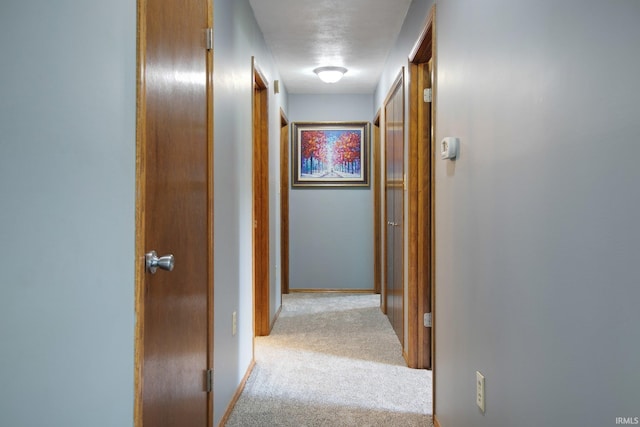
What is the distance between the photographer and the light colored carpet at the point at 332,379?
2.44 m

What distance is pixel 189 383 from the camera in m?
1.80

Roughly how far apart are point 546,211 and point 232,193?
1.72 meters

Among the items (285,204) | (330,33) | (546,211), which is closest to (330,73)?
(330,33)

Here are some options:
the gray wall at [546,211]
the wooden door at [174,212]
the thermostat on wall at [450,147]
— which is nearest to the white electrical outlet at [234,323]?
the wooden door at [174,212]

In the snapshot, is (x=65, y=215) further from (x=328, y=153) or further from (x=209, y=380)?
(x=328, y=153)

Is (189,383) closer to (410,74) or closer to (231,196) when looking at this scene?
(231,196)

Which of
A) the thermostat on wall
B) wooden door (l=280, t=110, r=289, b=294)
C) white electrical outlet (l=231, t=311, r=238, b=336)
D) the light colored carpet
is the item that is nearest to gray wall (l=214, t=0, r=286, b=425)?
white electrical outlet (l=231, t=311, r=238, b=336)

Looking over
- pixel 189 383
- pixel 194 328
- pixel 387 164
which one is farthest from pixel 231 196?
pixel 387 164

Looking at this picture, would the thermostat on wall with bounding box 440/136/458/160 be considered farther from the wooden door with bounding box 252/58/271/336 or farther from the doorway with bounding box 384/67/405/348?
the wooden door with bounding box 252/58/271/336

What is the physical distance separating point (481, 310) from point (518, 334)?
1.06 feet

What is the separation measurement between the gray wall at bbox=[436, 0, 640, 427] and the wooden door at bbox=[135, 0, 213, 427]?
990 millimetres

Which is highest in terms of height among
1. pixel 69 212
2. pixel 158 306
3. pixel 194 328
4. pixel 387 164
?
pixel 387 164

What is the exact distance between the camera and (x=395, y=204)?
4.01m

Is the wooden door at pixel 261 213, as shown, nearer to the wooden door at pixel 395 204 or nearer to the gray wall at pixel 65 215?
the wooden door at pixel 395 204
